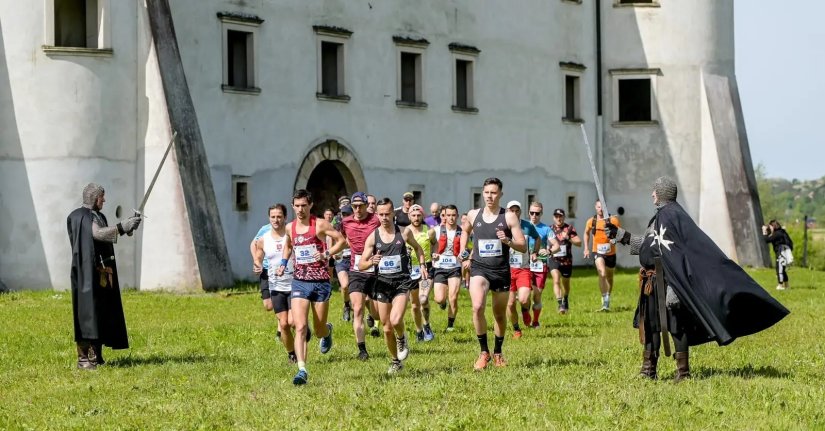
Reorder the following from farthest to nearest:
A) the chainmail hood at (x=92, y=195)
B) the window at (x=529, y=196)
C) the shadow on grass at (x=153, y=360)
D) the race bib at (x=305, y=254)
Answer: the window at (x=529, y=196), the shadow on grass at (x=153, y=360), the chainmail hood at (x=92, y=195), the race bib at (x=305, y=254)

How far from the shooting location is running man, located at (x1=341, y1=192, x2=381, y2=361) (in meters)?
18.4

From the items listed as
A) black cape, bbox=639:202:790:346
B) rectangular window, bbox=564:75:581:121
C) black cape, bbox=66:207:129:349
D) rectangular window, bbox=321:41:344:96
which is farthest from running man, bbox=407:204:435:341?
rectangular window, bbox=564:75:581:121

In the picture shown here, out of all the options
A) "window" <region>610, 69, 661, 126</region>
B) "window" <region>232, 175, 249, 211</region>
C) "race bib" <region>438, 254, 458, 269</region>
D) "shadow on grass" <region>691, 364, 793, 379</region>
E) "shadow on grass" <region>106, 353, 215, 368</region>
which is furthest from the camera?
"window" <region>610, 69, 661, 126</region>

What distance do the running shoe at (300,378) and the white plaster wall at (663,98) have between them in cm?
3337

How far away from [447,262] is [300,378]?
7752 mm

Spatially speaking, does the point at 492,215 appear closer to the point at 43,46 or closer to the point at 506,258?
the point at 506,258

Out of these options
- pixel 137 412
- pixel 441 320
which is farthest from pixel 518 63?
pixel 137 412

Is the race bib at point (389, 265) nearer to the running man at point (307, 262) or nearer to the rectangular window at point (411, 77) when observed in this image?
the running man at point (307, 262)

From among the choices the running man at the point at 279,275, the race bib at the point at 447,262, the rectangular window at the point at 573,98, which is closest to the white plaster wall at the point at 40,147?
the race bib at the point at 447,262

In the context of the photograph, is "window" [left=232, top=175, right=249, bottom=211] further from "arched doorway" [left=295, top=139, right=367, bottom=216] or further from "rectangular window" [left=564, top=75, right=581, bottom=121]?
"rectangular window" [left=564, top=75, right=581, bottom=121]

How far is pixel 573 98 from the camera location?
158 feet

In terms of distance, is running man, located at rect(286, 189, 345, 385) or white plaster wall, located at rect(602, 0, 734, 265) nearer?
running man, located at rect(286, 189, 345, 385)

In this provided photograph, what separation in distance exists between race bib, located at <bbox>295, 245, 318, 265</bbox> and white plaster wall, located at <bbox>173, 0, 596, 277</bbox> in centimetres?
1809

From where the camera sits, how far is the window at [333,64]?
124 feet
